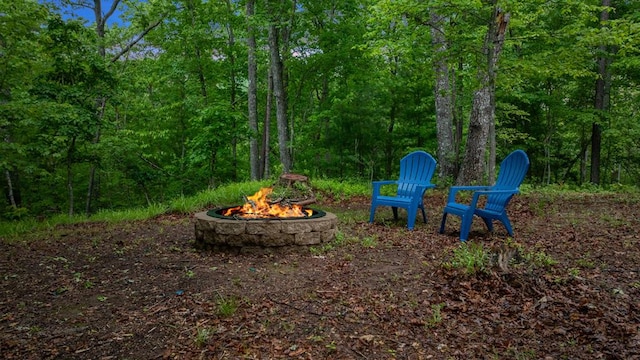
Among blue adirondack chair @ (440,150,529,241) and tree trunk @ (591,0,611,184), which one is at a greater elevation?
tree trunk @ (591,0,611,184)

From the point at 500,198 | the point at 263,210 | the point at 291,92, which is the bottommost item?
the point at 263,210

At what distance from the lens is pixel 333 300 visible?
2.54 metres

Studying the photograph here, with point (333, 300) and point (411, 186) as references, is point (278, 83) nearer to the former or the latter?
point (411, 186)

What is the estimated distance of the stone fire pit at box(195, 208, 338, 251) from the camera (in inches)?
143

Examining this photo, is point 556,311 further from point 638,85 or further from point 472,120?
point 638,85

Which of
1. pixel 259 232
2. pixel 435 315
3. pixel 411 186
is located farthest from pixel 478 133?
pixel 435 315

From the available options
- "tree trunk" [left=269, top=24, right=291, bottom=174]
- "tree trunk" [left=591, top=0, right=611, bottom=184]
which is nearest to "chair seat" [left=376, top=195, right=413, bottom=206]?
"tree trunk" [left=269, top=24, right=291, bottom=174]

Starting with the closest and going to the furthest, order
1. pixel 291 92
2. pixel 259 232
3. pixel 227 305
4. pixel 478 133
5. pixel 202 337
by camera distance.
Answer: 1. pixel 202 337
2. pixel 227 305
3. pixel 259 232
4. pixel 478 133
5. pixel 291 92

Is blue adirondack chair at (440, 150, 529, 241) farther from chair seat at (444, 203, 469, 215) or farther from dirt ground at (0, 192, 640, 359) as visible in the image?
dirt ground at (0, 192, 640, 359)

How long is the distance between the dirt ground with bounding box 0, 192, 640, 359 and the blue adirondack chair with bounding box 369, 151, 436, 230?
64 centimetres

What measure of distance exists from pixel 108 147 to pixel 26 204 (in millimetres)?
2977

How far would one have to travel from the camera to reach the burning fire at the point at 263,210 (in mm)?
4035

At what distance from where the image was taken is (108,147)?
27.4ft

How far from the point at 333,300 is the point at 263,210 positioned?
1847mm
